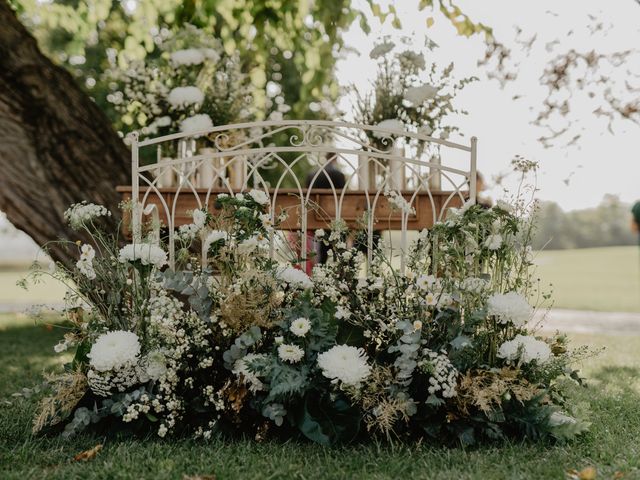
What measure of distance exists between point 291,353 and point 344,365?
241mm

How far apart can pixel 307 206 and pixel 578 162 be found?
3.84m

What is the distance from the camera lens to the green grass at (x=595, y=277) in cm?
1273

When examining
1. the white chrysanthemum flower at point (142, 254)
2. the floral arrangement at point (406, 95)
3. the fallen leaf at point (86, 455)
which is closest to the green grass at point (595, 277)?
the floral arrangement at point (406, 95)

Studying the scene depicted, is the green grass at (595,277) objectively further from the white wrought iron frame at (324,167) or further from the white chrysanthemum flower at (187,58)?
the white chrysanthemum flower at (187,58)

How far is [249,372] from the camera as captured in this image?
3.05 metres

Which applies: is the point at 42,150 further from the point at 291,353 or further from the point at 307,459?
the point at 307,459

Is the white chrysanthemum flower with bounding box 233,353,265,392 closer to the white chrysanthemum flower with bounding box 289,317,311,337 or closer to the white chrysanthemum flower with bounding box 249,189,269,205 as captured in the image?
the white chrysanthemum flower with bounding box 289,317,311,337

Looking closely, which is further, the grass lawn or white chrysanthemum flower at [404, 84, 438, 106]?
white chrysanthemum flower at [404, 84, 438, 106]

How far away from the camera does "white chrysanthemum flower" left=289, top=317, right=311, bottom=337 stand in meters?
2.99

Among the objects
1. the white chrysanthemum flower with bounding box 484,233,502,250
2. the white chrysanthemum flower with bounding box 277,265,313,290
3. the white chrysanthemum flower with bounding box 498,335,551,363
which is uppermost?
the white chrysanthemum flower with bounding box 484,233,502,250

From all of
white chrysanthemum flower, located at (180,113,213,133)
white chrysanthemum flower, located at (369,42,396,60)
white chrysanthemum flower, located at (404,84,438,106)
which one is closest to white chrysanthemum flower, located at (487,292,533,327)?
white chrysanthemum flower, located at (404,84,438,106)

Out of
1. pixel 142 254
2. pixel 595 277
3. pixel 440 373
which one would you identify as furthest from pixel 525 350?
pixel 595 277

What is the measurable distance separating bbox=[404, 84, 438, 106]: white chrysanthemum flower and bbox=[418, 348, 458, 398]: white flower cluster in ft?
6.88

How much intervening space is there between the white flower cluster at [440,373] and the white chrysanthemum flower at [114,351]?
1244 millimetres
